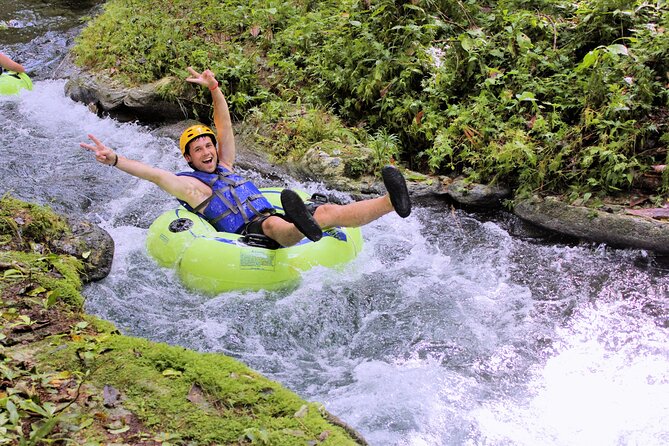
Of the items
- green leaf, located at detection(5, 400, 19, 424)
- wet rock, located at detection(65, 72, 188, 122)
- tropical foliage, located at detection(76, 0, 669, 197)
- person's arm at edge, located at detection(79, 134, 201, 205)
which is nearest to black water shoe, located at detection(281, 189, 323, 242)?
person's arm at edge, located at detection(79, 134, 201, 205)

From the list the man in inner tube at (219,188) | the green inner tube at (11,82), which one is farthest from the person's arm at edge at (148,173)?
the green inner tube at (11,82)

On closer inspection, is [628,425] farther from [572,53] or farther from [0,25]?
→ [0,25]

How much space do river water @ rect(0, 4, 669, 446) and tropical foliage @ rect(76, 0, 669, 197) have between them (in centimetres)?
84

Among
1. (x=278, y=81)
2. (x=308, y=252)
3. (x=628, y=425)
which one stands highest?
(x=278, y=81)

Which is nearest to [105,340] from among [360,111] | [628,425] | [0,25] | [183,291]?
[183,291]

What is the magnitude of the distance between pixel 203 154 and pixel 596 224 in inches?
148

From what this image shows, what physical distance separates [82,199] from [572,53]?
5.92 metres

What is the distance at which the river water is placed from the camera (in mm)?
3645

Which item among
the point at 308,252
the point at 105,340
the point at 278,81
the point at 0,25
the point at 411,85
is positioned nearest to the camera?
the point at 105,340

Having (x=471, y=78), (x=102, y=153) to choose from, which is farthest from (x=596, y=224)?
(x=102, y=153)

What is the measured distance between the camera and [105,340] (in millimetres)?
3131

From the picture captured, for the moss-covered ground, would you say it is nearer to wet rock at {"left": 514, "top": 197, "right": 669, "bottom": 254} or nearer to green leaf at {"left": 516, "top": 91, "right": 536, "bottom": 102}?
wet rock at {"left": 514, "top": 197, "right": 669, "bottom": 254}

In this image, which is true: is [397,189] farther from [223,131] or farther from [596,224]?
[223,131]

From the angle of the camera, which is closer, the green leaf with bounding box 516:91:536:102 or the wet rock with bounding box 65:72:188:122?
the green leaf with bounding box 516:91:536:102
